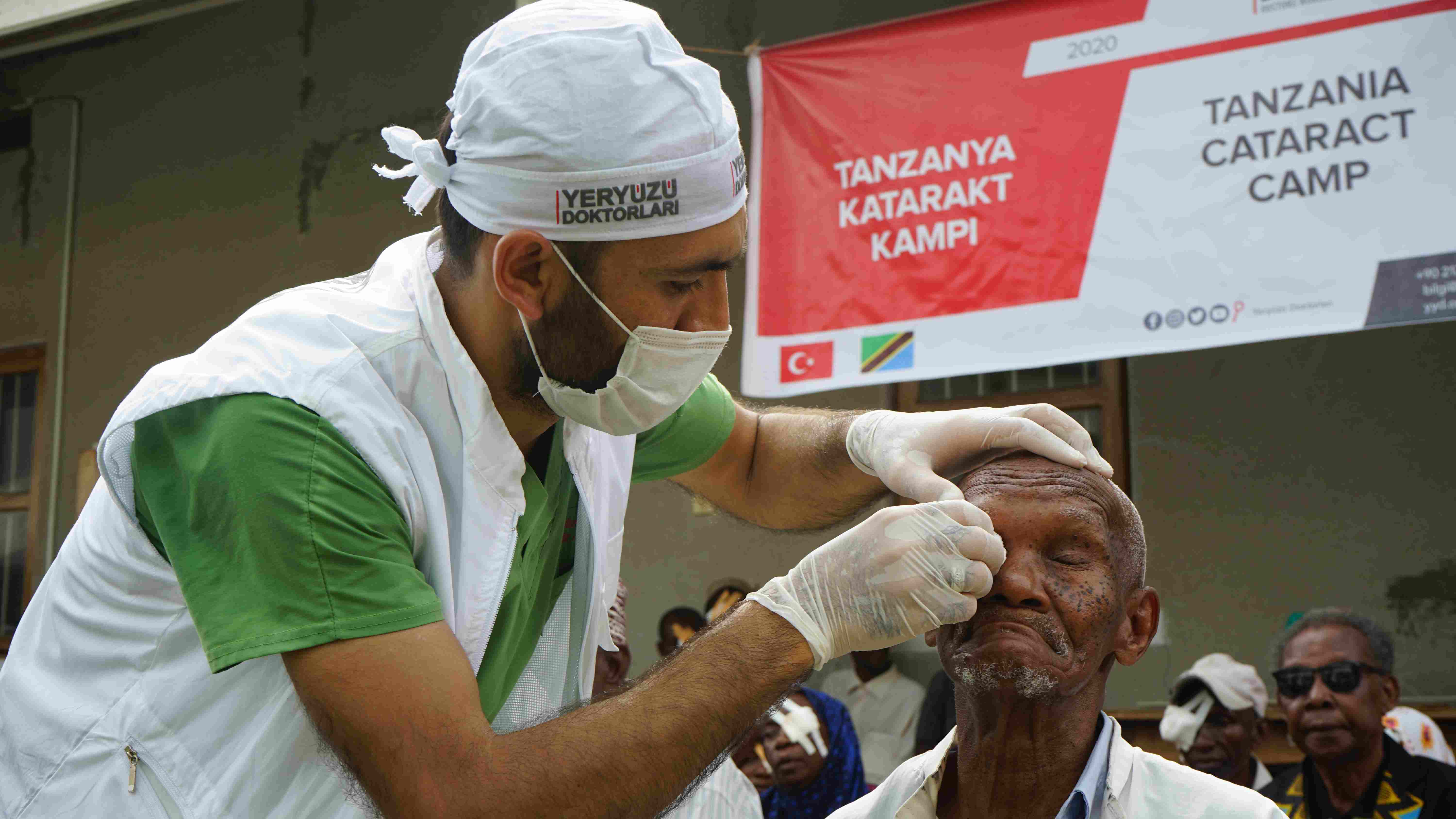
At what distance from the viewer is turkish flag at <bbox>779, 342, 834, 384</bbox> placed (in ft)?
15.7

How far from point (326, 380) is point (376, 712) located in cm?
45

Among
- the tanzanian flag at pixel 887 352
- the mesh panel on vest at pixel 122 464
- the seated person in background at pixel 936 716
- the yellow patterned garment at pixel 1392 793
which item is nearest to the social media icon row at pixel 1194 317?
the tanzanian flag at pixel 887 352

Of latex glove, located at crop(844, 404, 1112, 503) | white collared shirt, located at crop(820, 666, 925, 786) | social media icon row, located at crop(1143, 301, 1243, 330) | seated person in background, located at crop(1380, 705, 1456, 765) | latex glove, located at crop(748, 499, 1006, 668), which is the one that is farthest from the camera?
white collared shirt, located at crop(820, 666, 925, 786)

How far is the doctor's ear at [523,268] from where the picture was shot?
2.03m

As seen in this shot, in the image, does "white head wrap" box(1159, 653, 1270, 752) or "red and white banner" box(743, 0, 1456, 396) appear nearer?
"red and white banner" box(743, 0, 1456, 396)

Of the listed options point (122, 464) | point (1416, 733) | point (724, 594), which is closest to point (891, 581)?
point (122, 464)

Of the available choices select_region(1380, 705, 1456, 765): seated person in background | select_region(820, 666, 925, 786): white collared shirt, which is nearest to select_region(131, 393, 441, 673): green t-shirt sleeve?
select_region(1380, 705, 1456, 765): seated person in background

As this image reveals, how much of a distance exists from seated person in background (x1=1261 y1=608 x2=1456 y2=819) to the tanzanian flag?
1.57 m

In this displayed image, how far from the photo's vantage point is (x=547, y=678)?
221 cm

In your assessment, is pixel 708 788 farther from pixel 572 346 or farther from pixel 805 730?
pixel 572 346

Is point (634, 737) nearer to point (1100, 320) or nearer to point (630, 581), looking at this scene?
point (1100, 320)

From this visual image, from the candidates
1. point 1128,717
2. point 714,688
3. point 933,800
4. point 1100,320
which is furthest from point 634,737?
point 1128,717

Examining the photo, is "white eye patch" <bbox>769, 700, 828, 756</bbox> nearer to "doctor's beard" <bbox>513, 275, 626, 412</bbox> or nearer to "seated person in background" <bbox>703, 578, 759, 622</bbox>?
"seated person in background" <bbox>703, 578, 759, 622</bbox>

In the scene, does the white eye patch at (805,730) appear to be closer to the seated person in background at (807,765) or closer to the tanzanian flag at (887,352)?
the seated person in background at (807,765)
